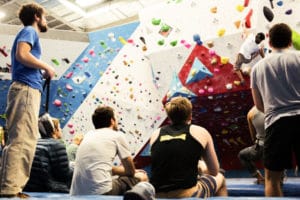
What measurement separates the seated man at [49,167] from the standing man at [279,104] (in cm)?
166

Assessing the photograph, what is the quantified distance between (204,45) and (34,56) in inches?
104

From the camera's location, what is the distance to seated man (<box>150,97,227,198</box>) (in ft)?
7.13

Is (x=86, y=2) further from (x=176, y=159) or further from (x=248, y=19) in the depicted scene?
(x=176, y=159)

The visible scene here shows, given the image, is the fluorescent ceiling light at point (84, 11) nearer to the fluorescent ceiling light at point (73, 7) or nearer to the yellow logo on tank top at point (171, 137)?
the fluorescent ceiling light at point (73, 7)

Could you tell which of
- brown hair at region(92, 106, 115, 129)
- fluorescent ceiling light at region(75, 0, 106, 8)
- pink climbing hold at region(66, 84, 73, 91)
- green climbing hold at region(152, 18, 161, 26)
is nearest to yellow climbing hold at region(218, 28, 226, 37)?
green climbing hold at region(152, 18, 161, 26)

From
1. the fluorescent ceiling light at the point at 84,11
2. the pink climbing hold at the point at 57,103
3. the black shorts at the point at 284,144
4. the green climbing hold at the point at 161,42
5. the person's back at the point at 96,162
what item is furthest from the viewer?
the fluorescent ceiling light at the point at 84,11

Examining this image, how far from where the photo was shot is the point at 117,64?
20.1 ft

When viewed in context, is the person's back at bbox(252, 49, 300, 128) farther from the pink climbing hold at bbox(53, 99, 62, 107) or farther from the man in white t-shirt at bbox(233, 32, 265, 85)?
the pink climbing hold at bbox(53, 99, 62, 107)

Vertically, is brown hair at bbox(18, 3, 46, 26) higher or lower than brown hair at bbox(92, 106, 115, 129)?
higher

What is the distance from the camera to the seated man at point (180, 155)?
7.13 feet

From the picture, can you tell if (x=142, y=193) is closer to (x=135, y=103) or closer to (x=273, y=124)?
(x=273, y=124)

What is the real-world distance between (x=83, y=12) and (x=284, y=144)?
8.44 m

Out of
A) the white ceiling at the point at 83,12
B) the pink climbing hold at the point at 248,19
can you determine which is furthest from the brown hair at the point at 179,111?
the white ceiling at the point at 83,12

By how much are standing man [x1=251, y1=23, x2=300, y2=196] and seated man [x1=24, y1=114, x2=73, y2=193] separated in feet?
5.43
